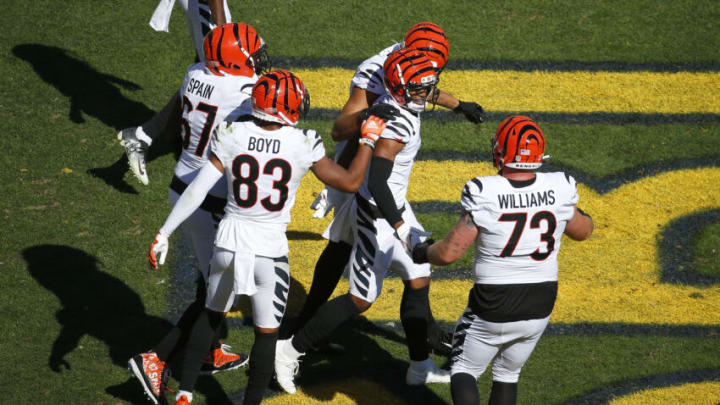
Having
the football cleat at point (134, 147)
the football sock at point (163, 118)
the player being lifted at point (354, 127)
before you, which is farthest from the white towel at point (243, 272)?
the football cleat at point (134, 147)

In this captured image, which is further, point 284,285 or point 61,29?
point 61,29

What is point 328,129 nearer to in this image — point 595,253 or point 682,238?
point 595,253

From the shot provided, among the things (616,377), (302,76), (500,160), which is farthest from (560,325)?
(302,76)

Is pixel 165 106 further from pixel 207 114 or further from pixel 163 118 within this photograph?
pixel 207 114

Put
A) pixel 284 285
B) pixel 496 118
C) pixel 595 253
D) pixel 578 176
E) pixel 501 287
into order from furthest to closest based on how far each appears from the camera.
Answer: pixel 496 118 < pixel 578 176 < pixel 595 253 < pixel 284 285 < pixel 501 287

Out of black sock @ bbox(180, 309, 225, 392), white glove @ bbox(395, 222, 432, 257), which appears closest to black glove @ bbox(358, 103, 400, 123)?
white glove @ bbox(395, 222, 432, 257)

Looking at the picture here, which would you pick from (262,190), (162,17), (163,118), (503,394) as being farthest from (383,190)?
(162,17)

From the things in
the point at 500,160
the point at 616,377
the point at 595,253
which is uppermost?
the point at 500,160

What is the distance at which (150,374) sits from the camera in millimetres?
4988

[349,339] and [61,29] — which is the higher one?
[61,29]

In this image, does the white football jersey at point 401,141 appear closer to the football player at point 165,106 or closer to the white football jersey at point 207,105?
the white football jersey at point 207,105

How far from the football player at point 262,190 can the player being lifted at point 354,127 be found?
1.71 ft

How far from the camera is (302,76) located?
26.4 feet

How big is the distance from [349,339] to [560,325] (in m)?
1.56
